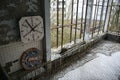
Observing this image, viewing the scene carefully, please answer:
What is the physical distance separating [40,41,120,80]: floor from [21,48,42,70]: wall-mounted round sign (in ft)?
1.32

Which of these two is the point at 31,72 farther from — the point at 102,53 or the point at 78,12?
the point at 102,53

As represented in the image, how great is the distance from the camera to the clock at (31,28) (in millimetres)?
1638

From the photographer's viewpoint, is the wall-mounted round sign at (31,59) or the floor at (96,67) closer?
the wall-mounted round sign at (31,59)

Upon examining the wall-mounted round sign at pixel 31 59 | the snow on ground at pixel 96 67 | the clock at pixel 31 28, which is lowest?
the snow on ground at pixel 96 67

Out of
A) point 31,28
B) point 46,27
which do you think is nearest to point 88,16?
point 46,27

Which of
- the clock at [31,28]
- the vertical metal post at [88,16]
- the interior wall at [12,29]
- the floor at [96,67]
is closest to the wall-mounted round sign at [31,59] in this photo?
the interior wall at [12,29]

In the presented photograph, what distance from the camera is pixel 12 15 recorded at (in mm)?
1505

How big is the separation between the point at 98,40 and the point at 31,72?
2426 mm

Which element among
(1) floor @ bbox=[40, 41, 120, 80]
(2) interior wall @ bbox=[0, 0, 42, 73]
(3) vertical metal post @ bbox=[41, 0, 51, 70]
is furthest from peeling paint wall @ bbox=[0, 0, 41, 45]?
(1) floor @ bbox=[40, 41, 120, 80]

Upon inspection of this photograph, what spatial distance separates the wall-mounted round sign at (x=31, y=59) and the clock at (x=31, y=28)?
20 cm

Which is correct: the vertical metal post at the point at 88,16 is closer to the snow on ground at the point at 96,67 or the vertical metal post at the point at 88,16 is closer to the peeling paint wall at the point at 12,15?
the snow on ground at the point at 96,67

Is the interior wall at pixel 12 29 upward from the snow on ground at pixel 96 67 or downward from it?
upward

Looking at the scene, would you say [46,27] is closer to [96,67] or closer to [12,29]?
[12,29]

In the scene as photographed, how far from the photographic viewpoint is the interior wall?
1.46 meters
